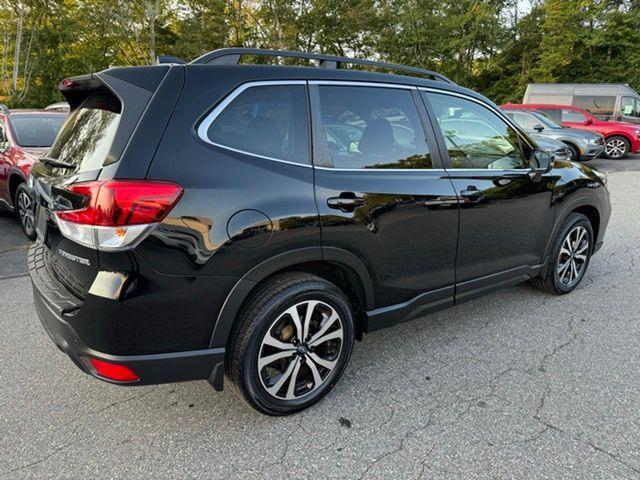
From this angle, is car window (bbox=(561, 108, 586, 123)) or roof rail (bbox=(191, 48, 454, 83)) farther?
car window (bbox=(561, 108, 586, 123))

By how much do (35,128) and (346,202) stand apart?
5.40 metres

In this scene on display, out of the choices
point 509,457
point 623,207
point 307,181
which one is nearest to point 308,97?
point 307,181

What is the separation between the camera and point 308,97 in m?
2.39

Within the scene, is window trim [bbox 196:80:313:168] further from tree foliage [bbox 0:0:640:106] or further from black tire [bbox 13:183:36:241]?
tree foliage [bbox 0:0:640:106]

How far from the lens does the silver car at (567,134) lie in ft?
43.2

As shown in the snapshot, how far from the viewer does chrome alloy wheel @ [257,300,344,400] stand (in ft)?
7.52

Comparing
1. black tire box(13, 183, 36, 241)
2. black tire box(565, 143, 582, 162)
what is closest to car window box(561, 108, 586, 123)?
black tire box(565, 143, 582, 162)

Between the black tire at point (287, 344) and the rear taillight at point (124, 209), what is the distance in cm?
62

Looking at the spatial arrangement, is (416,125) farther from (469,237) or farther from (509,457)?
(509,457)

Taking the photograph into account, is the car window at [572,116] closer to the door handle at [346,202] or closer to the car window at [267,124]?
the door handle at [346,202]

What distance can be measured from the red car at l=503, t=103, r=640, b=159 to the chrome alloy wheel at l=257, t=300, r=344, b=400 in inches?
560

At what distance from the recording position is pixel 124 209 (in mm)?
1838

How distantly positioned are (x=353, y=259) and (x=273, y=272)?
0.47m

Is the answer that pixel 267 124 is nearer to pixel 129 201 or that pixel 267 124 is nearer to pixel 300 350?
pixel 129 201
